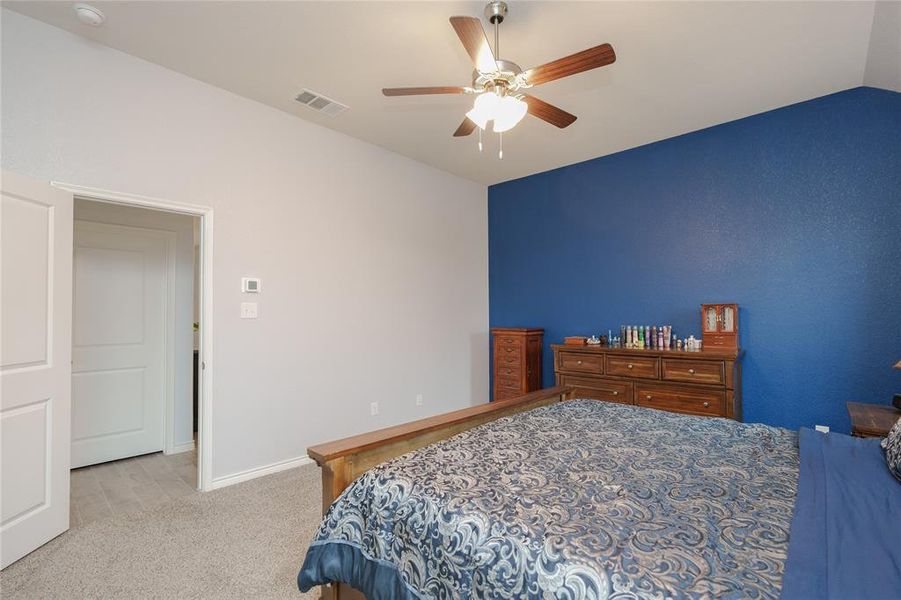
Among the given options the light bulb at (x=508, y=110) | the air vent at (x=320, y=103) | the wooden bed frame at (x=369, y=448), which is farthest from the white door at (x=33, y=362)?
the light bulb at (x=508, y=110)

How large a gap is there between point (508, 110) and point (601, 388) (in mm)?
2638

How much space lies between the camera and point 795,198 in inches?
129

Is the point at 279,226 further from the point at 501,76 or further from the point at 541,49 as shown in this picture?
the point at 541,49

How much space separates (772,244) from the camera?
3369 mm

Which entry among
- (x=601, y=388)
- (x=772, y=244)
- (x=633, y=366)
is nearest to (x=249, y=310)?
(x=601, y=388)

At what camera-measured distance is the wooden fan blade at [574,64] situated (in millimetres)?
1829

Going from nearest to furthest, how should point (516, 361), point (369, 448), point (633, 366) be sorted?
point (369, 448), point (633, 366), point (516, 361)

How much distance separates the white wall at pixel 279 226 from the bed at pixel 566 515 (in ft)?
6.27

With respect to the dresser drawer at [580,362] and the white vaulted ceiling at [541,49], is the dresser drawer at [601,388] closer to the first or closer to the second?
the dresser drawer at [580,362]

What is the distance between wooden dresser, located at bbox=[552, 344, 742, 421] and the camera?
10.4 feet

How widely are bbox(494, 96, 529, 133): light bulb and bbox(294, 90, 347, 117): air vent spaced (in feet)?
5.43

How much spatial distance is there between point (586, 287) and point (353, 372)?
103 inches

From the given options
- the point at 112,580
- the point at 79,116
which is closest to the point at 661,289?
the point at 112,580

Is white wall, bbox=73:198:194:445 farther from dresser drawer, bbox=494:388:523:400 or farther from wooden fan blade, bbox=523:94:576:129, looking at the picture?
wooden fan blade, bbox=523:94:576:129
